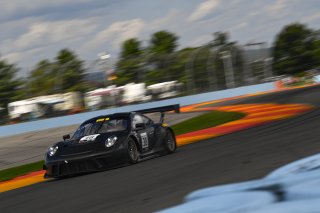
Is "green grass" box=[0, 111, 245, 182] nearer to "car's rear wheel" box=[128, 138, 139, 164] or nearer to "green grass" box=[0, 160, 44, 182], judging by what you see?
"green grass" box=[0, 160, 44, 182]

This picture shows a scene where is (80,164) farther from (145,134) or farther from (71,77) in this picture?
(71,77)

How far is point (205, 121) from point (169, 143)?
30.0 feet

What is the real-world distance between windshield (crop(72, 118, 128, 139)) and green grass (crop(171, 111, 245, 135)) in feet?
26.0

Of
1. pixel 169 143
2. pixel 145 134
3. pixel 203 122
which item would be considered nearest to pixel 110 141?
pixel 145 134

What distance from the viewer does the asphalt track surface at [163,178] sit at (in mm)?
6852

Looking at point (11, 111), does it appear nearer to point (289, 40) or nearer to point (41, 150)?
point (41, 150)

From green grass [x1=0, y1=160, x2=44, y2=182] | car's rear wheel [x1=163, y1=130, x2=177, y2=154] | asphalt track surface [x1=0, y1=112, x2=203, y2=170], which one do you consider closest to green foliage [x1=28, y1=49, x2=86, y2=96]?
asphalt track surface [x1=0, y1=112, x2=203, y2=170]

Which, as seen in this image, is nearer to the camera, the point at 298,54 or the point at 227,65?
the point at 227,65

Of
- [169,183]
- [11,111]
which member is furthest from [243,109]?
[169,183]

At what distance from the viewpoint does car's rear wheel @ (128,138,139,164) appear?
36.1ft

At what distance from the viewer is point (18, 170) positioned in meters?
14.7

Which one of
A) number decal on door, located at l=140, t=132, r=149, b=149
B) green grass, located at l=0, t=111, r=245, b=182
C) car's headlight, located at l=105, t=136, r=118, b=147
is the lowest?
green grass, located at l=0, t=111, r=245, b=182

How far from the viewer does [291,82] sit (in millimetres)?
41656

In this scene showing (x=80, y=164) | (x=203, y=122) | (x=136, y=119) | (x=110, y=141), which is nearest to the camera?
(x=80, y=164)
